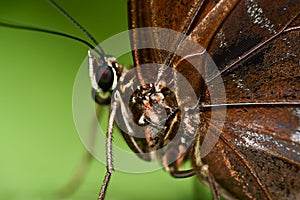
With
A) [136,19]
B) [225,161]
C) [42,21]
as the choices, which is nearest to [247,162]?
[225,161]

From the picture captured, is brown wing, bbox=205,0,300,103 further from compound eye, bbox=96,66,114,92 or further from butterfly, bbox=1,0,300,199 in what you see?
compound eye, bbox=96,66,114,92

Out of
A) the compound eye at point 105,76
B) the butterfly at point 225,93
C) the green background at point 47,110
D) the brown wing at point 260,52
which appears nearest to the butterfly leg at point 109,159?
the butterfly at point 225,93

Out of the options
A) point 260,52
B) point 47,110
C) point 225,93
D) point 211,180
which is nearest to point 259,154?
point 211,180

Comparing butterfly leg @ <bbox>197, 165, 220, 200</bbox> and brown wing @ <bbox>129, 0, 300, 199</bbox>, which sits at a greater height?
brown wing @ <bbox>129, 0, 300, 199</bbox>

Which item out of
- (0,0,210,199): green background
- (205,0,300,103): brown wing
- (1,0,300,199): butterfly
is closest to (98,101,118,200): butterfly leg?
(1,0,300,199): butterfly

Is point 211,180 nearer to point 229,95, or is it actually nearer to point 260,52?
point 229,95

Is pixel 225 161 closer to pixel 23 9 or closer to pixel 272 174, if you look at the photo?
pixel 272 174

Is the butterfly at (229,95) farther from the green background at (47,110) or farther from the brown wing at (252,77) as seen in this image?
the green background at (47,110)
